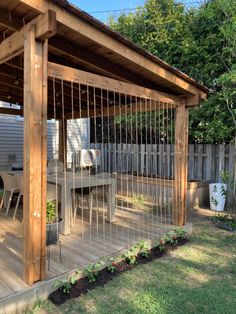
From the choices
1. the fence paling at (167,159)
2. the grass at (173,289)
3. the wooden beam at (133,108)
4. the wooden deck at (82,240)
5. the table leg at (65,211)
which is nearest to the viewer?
the grass at (173,289)

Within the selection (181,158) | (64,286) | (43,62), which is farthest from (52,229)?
(181,158)

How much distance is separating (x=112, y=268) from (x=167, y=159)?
15.8 feet

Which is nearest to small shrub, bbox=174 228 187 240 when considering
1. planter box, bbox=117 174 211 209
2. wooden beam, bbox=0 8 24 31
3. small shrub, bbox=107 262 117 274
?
small shrub, bbox=107 262 117 274

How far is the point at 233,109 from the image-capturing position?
Answer: 593 cm

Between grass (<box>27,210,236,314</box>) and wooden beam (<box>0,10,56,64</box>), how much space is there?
2460 millimetres

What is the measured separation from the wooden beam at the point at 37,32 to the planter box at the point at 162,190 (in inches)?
176

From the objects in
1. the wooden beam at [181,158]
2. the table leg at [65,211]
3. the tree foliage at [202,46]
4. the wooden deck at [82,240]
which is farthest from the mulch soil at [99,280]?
the tree foliage at [202,46]

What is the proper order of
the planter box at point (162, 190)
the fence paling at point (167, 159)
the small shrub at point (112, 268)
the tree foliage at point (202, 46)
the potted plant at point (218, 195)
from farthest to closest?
the fence paling at point (167, 159), the planter box at point (162, 190), the potted plant at point (218, 195), the tree foliage at point (202, 46), the small shrub at point (112, 268)

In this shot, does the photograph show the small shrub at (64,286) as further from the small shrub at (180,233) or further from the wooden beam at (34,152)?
the small shrub at (180,233)

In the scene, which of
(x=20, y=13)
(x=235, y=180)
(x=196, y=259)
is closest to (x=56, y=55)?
(x=20, y=13)

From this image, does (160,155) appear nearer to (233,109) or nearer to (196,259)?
(233,109)

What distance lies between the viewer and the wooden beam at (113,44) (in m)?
2.62

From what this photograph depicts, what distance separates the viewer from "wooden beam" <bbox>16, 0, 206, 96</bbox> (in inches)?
103

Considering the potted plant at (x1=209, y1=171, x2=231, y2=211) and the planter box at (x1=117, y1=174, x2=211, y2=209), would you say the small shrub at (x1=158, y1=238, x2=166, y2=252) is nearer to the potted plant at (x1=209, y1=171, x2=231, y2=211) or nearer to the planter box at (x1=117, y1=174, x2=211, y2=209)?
the planter box at (x1=117, y1=174, x2=211, y2=209)
